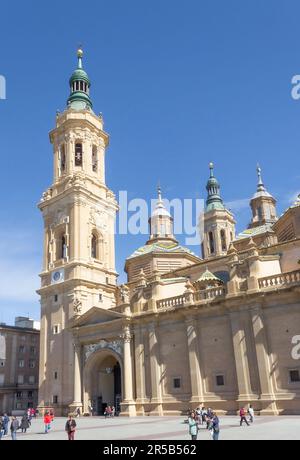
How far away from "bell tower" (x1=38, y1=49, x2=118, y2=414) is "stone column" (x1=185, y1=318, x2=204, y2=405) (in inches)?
523

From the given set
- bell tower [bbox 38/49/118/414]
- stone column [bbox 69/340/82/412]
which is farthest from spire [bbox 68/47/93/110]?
stone column [bbox 69/340/82/412]

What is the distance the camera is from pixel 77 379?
133 ft

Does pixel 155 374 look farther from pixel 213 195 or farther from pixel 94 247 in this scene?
pixel 213 195

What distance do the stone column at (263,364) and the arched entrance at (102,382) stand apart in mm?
13372

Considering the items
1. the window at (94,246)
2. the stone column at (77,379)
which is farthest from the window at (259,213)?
→ the stone column at (77,379)

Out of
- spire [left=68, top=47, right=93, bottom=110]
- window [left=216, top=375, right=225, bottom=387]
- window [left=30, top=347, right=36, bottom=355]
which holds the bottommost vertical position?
window [left=216, top=375, right=225, bottom=387]

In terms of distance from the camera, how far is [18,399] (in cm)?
5772

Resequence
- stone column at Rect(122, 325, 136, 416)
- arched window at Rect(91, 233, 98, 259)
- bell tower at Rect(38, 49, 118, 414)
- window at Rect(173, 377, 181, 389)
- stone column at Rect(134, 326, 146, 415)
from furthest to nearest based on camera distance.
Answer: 1. arched window at Rect(91, 233, 98, 259)
2. bell tower at Rect(38, 49, 118, 414)
3. stone column at Rect(134, 326, 146, 415)
4. stone column at Rect(122, 325, 136, 416)
5. window at Rect(173, 377, 181, 389)

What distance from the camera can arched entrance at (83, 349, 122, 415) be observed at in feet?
132

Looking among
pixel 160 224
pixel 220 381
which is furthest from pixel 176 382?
pixel 160 224

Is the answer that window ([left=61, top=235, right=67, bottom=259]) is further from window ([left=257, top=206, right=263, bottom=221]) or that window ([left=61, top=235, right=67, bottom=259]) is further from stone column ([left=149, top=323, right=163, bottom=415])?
window ([left=257, top=206, right=263, bottom=221])

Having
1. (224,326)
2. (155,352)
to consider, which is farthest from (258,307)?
(155,352)

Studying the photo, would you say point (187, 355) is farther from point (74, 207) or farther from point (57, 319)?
point (74, 207)
